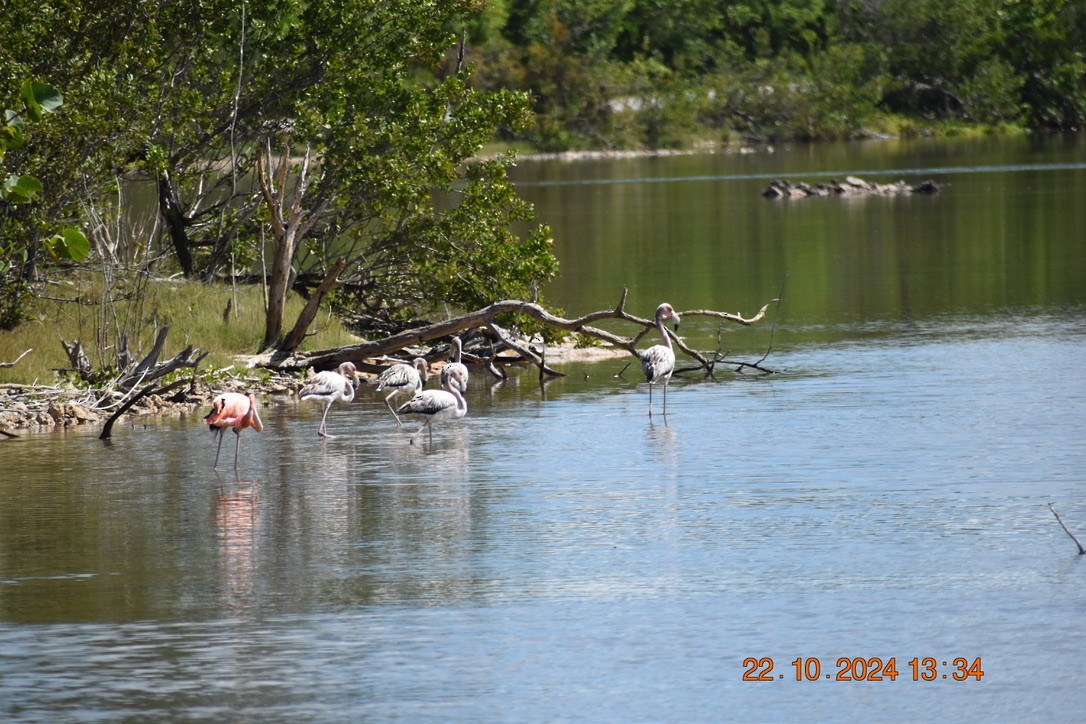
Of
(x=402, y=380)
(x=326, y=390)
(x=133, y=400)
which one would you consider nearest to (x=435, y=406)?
(x=326, y=390)

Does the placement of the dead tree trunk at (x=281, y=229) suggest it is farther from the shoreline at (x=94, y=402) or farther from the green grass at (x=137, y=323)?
the shoreline at (x=94, y=402)

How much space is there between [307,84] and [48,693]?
15.0m

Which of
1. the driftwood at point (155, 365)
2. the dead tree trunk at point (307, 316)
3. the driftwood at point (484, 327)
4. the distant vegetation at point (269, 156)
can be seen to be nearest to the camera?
the driftwood at point (155, 365)

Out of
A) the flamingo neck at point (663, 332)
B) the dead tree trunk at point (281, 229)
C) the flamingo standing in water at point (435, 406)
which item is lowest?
the flamingo standing in water at point (435, 406)

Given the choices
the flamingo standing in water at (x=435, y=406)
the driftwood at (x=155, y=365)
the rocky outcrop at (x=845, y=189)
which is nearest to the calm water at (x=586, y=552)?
the flamingo standing in water at (x=435, y=406)

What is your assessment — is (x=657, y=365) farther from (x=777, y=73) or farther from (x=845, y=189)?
(x=777, y=73)

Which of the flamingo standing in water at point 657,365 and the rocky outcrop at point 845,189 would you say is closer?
the flamingo standing in water at point 657,365

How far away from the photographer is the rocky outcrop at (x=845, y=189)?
5853cm

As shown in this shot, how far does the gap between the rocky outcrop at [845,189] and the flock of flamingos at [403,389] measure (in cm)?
3922

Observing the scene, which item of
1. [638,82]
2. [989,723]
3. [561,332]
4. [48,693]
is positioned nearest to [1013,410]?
[561,332]

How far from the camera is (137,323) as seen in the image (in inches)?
830

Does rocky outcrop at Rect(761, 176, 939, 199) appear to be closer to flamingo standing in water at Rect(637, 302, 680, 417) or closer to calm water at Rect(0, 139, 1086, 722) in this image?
calm water at Rect(0, 139, 1086, 722)
